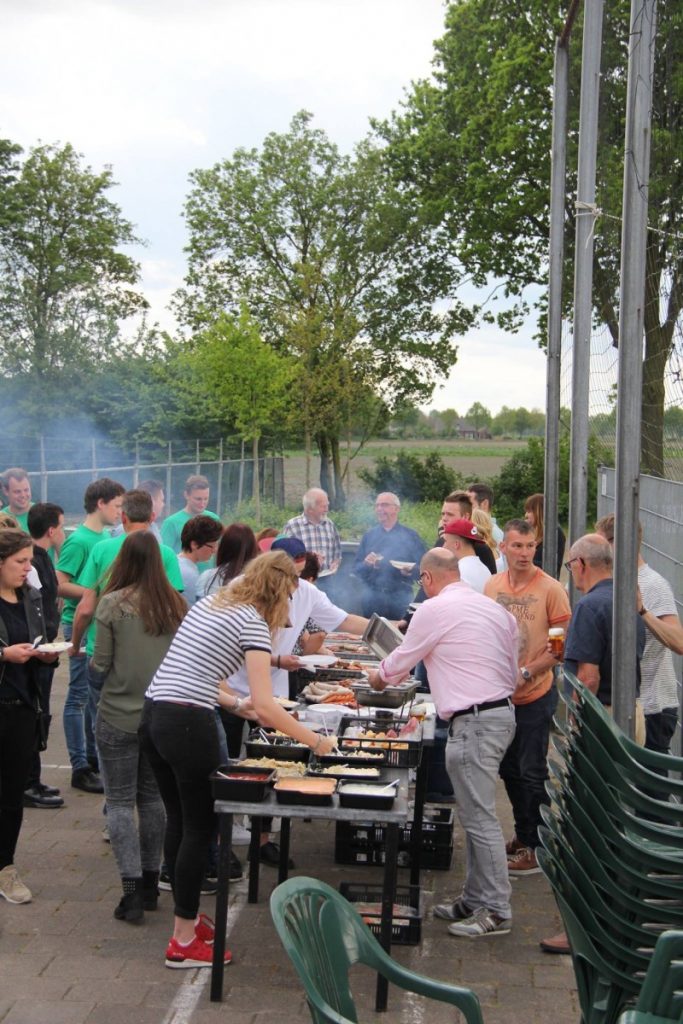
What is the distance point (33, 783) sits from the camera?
7.97 meters

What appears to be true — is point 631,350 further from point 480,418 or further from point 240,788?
point 480,418

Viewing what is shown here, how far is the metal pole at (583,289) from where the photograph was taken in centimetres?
900

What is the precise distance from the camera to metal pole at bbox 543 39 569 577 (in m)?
11.6

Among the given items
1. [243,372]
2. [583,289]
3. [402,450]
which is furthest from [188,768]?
[402,450]

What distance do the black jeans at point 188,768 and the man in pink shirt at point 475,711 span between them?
3.85ft

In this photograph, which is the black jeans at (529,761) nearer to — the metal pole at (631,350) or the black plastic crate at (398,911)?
the black plastic crate at (398,911)

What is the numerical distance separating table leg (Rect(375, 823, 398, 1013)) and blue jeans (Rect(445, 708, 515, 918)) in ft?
2.94

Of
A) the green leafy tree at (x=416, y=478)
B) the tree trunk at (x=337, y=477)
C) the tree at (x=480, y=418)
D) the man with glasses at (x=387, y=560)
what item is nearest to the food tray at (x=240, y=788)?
the man with glasses at (x=387, y=560)

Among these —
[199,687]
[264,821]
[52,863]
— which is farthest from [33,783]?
[199,687]

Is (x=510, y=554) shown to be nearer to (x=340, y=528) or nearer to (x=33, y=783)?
(x=33, y=783)

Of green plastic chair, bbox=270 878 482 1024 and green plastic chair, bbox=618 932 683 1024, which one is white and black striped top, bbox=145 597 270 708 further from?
Result: green plastic chair, bbox=618 932 683 1024

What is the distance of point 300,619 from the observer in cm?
735

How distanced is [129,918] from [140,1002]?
3.17 ft

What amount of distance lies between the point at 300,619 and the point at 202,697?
2.08 m
